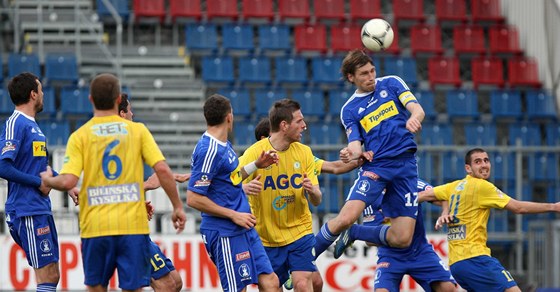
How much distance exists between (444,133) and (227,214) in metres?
13.0

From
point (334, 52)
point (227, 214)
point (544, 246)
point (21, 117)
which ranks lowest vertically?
point (544, 246)

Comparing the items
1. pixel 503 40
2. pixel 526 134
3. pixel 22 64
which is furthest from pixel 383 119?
pixel 503 40

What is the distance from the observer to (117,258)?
8625mm

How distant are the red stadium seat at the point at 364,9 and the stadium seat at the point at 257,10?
1.94 metres

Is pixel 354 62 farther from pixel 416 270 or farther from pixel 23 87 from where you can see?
pixel 23 87

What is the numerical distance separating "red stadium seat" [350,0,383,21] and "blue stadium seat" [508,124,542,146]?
4495 millimetres

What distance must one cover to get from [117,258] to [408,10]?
1837 centimetres

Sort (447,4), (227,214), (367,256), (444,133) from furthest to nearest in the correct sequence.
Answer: (447,4) < (444,133) < (367,256) < (227,214)

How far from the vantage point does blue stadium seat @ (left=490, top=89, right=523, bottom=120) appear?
23812 mm

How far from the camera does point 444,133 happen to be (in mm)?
22422

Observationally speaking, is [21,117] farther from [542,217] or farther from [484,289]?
[542,217]

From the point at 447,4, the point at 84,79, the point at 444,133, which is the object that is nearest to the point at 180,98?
the point at 84,79

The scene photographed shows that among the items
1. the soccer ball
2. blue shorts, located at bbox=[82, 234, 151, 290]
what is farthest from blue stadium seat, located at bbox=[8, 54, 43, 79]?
blue shorts, located at bbox=[82, 234, 151, 290]

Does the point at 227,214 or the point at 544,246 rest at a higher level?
the point at 227,214
